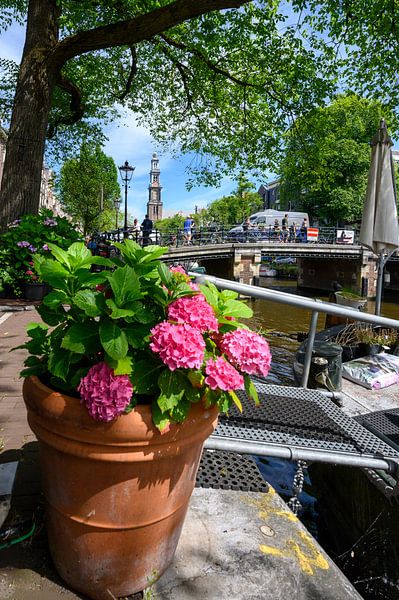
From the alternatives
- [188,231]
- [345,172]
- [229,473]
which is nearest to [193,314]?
[229,473]

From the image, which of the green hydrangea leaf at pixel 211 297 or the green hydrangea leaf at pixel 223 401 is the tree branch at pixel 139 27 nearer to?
the green hydrangea leaf at pixel 211 297

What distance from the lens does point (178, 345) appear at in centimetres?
132

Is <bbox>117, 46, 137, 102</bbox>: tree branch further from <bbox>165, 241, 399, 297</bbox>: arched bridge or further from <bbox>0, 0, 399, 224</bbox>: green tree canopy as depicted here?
<bbox>165, 241, 399, 297</bbox>: arched bridge

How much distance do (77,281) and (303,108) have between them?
12.1 meters

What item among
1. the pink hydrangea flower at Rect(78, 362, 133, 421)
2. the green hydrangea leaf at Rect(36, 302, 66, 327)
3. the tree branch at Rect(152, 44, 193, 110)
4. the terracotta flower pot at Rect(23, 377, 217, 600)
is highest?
the tree branch at Rect(152, 44, 193, 110)

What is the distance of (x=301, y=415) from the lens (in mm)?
3096

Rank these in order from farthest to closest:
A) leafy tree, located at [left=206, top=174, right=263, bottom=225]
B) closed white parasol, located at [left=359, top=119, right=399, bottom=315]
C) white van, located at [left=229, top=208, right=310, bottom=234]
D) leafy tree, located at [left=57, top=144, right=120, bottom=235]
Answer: leafy tree, located at [left=206, top=174, right=263, bottom=225] → white van, located at [left=229, top=208, right=310, bottom=234] → leafy tree, located at [left=57, top=144, right=120, bottom=235] → closed white parasol, located at [left=359, top=119, right=399, bottom=315]

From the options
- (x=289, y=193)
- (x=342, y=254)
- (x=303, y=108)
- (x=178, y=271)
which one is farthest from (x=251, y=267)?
A: (x=178, y=271)

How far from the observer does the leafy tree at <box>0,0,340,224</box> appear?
820 centimetres

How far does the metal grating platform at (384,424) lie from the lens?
124 inches

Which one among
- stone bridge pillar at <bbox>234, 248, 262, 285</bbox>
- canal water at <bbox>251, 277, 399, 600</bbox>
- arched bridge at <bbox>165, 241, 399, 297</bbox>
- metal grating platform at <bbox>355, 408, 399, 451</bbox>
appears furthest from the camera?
stone bridge pillar at <bbox>234, 248, 262, 285</bbox>

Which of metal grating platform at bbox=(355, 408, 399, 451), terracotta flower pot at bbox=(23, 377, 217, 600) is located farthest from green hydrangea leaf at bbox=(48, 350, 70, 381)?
metal grating platform at bbox=(355, 408, 399, 451)

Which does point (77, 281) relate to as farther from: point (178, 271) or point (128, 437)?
point (128, 437)

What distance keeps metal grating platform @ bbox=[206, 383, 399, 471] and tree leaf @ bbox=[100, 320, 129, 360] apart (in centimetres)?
122
